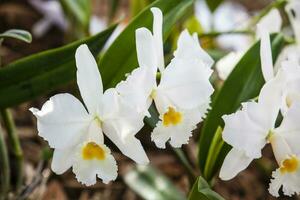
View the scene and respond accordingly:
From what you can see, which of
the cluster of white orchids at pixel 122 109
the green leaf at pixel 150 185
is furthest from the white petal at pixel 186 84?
the green leaf at pixel 150 185

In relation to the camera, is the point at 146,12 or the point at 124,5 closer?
the point at 146,12

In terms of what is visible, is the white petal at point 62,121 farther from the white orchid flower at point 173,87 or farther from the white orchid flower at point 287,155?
the white orchid flower at point 287,155

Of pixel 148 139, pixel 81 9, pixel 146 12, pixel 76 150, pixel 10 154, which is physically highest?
pixel 146 12

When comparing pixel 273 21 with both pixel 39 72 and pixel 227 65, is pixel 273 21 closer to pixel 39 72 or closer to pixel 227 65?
pixel 227 65

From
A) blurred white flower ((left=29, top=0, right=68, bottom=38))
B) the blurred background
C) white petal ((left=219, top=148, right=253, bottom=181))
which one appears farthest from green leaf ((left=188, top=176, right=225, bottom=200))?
blurred white flower ((left=29, top=0, right=68, bottom=38))

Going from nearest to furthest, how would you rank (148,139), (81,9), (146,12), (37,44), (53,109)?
(53,109) < (146,12) < (81,9) < (148,139) < (37,44)

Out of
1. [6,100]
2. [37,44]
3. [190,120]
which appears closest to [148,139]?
[37,44]

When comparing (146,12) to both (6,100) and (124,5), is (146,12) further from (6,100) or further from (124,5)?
(124,5)

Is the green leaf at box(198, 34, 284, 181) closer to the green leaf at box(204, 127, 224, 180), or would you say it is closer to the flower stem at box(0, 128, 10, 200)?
the green leaf at box(204, 127, 224, 180)

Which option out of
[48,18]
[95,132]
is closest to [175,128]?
[95,132]
